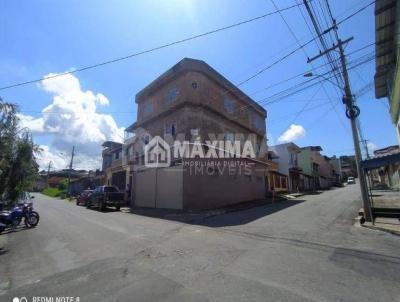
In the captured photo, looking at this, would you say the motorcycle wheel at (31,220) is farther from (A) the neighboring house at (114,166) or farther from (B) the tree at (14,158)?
(A) the neighboring house at (114,166)

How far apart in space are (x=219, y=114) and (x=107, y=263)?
18268 mm

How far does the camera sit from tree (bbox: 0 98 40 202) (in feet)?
29.7

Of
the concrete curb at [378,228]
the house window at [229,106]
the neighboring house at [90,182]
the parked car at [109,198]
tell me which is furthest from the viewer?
the neighboring house at [90,182]

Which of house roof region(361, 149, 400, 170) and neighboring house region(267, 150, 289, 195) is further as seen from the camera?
→ neighboring house region(267, 150, 289, 195)

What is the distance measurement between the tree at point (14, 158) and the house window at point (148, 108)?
1480 cm

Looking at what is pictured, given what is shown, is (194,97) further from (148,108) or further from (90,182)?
(90,182)

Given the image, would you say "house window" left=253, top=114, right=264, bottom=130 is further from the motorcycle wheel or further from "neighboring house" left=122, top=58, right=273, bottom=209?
the motorcycle wheel

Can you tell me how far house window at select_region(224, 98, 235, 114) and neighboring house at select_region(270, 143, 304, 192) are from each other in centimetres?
1686

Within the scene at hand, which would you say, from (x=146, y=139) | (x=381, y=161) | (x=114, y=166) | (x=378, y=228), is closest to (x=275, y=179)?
(x=146, y=139)

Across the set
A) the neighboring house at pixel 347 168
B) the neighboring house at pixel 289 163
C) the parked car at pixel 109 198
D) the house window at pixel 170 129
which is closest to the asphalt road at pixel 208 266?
the parked car at pixel 109 198

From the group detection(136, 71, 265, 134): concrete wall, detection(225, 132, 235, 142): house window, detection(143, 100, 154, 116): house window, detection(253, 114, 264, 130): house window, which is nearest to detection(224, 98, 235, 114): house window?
detection(136, 71, 265, 134): concrete wall

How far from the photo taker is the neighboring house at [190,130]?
746 inches

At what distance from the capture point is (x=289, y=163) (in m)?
38.8

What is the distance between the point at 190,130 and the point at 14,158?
12.2 metres
